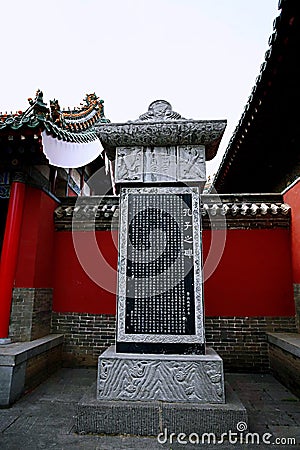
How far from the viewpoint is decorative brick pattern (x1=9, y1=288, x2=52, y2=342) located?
424 centimetres

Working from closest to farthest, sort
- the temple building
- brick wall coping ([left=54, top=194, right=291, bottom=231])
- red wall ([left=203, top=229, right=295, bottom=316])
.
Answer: the temple building < red wall ([left=203, top=229, right=295, bottom=316]) < brick wall coping ([left=54, top=194, right=291, bottom=231])

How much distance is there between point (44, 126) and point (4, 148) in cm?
91

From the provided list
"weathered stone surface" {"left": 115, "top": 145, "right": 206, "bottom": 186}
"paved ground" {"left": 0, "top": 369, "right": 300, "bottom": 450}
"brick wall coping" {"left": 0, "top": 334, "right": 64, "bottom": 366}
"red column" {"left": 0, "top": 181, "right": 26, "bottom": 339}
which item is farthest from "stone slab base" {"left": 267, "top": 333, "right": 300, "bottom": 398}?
"red column" {"left": 0, "top": 181, "right": 26, "bottom": 339}

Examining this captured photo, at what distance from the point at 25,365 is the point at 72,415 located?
1.07m

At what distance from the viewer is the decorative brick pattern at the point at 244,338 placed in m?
4.66

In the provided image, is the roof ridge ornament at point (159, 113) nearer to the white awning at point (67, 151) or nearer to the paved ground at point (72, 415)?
the white awning at point (67, 151)

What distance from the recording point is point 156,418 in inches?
104

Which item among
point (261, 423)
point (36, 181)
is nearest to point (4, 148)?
point (36, 181)

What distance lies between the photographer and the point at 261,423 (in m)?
2.88

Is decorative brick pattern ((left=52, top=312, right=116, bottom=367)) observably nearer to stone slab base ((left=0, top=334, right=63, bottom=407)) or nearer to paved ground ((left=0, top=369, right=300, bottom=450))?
stone slab base ((left=0, top=334, right=63, bottom=407))

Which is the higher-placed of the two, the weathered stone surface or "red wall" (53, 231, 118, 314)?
the weathered stone surface

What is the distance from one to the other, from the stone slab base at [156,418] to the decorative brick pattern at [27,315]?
2003mm

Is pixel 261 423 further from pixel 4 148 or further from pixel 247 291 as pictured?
pixel 4 148

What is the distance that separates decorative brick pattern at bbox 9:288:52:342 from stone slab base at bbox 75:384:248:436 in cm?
200
